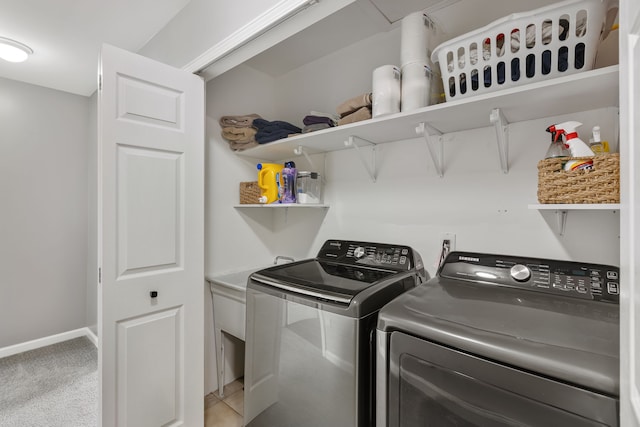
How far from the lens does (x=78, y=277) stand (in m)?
3.11

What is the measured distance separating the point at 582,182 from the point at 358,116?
3.10ft

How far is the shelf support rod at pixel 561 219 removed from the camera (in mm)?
1251

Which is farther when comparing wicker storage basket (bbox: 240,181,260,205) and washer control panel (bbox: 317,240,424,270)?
wicker storage basket (bbox: 240,181,260,205)

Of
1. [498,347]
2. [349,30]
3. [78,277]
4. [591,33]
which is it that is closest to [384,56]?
[349,30]

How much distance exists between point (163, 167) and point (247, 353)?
1052 mm

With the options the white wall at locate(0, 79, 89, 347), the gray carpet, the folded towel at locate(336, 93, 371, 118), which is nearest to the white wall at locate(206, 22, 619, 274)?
the folded towel at locate(336, 93, 371, 118)

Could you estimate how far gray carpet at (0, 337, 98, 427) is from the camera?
6.36 feet

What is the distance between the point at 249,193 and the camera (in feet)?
7.04

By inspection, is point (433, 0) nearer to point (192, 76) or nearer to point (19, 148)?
point (192, 76)

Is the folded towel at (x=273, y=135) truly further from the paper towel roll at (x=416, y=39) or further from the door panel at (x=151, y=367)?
the door panel at (x=151, y=367)

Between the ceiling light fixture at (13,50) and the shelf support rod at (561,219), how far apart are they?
341 centimetres

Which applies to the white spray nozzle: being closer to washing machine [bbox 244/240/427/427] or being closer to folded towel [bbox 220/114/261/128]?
washing machine [bbox 244/240/427/427]

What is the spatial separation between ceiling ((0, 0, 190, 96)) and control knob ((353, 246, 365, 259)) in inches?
67.9
